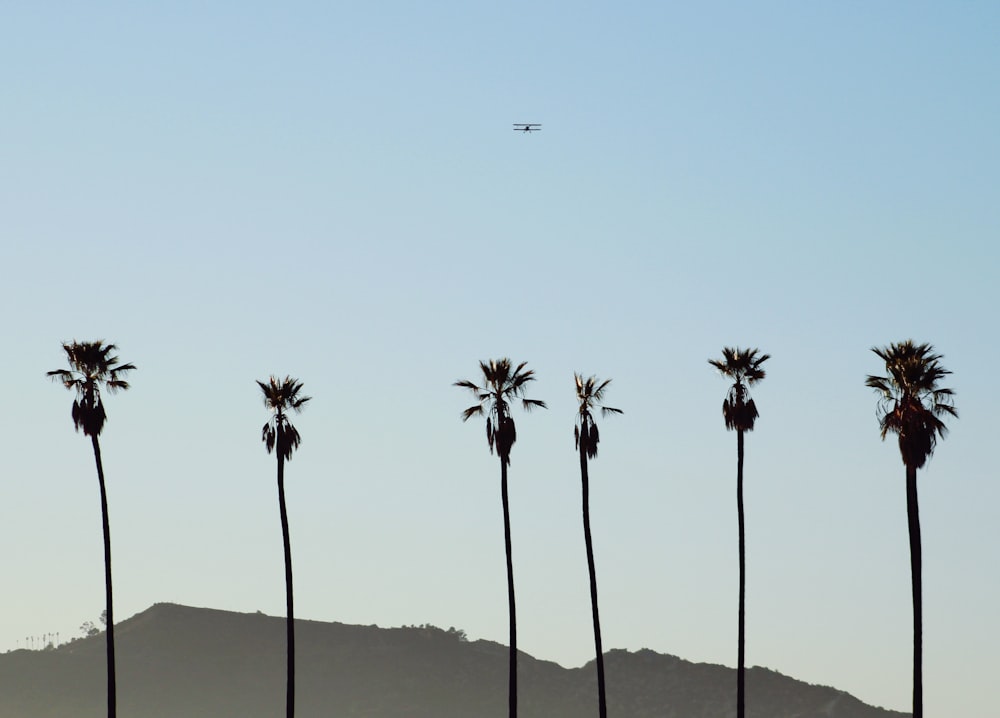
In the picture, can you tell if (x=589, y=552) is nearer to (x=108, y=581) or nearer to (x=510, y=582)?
(x=510, y=582)

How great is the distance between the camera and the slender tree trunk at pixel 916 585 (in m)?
67.9

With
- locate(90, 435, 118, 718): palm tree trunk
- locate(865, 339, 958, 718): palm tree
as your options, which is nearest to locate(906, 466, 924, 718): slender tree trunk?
locate(865, 339, 958, 718): palm tree

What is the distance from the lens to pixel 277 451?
292 feet

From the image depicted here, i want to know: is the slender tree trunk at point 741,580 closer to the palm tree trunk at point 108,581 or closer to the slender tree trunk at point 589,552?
the slender tree trunk at point 589,552

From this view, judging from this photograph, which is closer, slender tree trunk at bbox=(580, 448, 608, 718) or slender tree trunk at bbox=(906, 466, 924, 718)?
slender tree trunk at bbox=(906, 466, 924, 718)

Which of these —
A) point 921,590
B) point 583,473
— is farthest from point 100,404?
point 921,590

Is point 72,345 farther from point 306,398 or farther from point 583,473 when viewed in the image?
point 583,473

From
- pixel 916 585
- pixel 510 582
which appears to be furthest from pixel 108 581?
pixel 916 585

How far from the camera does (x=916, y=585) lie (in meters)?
69.5

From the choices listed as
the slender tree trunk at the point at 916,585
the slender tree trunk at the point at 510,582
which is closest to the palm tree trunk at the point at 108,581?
the slender tree trunk at the point at 510,582

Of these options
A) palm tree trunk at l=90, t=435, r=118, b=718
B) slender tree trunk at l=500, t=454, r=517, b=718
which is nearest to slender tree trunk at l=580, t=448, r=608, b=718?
slender tree trunk at l=500, t=454, r=517, b=718

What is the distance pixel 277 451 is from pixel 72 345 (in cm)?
1101

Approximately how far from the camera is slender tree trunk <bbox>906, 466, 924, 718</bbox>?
223ft

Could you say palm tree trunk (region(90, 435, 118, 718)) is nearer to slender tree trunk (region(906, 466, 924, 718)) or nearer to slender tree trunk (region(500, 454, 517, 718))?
slender tree trunk (region(500, 454, 517, 718))
